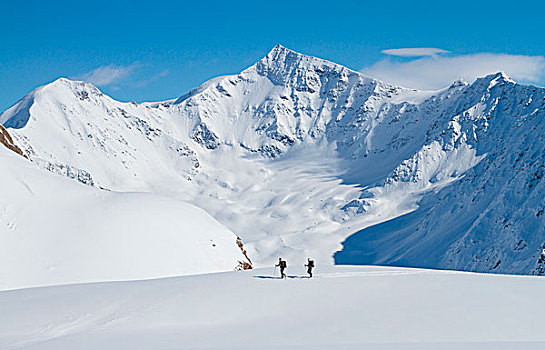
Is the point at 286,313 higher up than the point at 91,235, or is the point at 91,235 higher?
the point at 91,235

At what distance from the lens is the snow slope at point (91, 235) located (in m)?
30.0

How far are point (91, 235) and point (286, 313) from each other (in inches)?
706

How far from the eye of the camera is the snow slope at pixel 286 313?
1522cm

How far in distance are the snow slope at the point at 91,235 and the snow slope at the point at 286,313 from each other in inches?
234

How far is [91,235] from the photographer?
106ft

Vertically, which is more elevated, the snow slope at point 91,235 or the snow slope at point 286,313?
the snow slope at point 91,235

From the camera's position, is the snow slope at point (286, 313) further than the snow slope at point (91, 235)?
No

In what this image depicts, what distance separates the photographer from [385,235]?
14462 cm

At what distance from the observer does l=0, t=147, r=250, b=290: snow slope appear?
30.0m

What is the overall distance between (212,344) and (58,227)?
20479 millimetres

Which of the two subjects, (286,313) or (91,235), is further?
(91,235)

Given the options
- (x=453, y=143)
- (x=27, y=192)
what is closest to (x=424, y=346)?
(x=27, y=192)

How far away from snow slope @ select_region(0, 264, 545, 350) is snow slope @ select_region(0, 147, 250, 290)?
5.94m

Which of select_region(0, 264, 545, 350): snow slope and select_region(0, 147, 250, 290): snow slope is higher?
select_region(0, 147, 250, 290): snow slope
